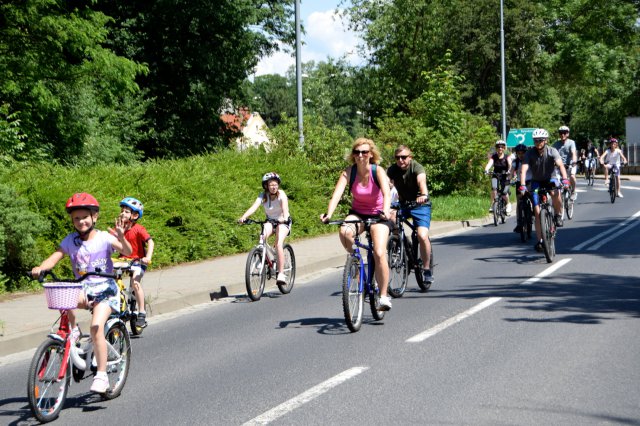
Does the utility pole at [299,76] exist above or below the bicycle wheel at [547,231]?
above

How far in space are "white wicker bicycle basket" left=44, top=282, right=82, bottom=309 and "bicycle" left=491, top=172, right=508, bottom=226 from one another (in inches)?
672

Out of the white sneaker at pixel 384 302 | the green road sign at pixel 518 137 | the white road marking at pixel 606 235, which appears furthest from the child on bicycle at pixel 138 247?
the green road sign at pixel 518 137

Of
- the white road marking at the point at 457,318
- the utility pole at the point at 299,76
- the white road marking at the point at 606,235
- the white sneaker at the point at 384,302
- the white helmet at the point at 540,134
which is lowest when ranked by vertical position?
the white road marking at the point at 606,235

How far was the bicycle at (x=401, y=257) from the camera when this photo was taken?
1065 cm

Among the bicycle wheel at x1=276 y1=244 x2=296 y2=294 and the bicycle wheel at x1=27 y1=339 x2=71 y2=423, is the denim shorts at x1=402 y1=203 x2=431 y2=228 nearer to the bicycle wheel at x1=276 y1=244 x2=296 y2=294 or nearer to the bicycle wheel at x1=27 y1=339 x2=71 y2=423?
the bicycle wheel at x1=276 y1=244 x2=296 y2=294

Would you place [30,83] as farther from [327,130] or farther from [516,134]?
[516,134]

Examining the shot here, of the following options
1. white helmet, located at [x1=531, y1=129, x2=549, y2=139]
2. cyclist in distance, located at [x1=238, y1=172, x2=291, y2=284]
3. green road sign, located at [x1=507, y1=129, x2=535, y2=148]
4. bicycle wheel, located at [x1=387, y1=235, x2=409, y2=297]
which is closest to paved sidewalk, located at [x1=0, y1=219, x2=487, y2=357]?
cyclist in distance, located at [x1=238, y1=172, x2=291, y2=284]

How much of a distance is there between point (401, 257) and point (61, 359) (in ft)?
18.8

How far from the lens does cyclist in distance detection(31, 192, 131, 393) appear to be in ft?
19.5

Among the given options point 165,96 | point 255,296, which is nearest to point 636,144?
point 165,96

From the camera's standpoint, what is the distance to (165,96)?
33500mm

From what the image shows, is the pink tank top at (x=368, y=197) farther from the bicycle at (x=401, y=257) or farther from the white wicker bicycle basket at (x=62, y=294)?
the white wicker bicycle basket at (x=62, y=294)

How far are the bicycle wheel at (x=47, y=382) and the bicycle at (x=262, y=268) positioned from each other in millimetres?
5547

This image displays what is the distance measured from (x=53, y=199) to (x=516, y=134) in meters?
37.7
